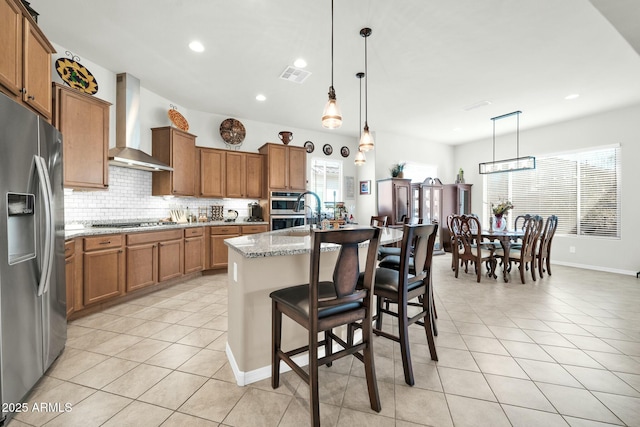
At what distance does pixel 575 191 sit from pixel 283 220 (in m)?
6.13

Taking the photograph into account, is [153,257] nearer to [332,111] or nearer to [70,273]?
[70,273]

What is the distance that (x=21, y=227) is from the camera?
1.60 meters

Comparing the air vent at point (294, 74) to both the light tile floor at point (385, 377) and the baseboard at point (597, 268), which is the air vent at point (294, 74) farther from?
the baseboard at point (597, 268)

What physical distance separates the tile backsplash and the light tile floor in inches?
51.9

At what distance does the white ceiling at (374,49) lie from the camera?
2.48 m

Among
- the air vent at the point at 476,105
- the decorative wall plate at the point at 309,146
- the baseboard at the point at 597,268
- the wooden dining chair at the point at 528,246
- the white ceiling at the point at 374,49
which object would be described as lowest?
the baseboard at the point at 597,268

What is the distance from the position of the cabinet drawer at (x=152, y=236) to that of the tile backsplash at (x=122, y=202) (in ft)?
2.13

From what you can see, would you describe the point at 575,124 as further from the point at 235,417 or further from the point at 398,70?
the point at 235,417

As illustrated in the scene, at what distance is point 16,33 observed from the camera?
1.86 metres

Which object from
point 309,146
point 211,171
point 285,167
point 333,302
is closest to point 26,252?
point 333,302

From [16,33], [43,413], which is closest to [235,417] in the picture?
[43,413]

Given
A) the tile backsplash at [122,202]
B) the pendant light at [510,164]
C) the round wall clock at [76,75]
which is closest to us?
the round wall clock at [76,75]

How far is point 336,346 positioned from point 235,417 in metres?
0.92

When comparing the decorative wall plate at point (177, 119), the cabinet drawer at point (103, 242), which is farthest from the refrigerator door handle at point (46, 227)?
the decorative wall plate at point (177, 119)
